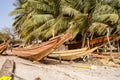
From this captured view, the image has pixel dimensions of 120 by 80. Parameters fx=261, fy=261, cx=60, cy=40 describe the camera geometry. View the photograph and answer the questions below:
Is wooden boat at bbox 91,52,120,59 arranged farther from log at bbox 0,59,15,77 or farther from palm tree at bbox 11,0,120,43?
log at bbox 0,59,15,77

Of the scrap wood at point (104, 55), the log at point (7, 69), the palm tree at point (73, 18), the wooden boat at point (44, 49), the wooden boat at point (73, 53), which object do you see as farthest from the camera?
the palm tree at point (73, 18)

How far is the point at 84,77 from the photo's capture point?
11.6 metres

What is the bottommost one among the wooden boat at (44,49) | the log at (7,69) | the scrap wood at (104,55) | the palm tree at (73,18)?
the scrap wood at (104,55)

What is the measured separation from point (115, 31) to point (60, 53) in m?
4.95

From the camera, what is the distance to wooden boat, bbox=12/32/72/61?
1506 cm

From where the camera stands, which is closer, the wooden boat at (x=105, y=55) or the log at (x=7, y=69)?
the log at (x=7, y=69)

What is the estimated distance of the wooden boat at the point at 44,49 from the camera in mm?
15062

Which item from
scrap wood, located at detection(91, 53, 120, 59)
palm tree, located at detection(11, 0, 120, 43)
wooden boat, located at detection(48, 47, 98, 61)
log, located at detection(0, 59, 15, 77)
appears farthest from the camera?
palm tree, located at detection(11, 0, 120, 43)

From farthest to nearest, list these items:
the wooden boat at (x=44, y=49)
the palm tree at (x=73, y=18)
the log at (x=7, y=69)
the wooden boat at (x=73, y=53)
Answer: the palm tree at (x=73, y=18)
the wooden boat at (x=73, y=53)
the wooden boat at (x=44, y=49)
the log at (x=7, y=69)

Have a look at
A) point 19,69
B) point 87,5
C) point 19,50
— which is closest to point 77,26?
point 87,5

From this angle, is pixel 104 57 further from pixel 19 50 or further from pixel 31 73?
pixel 31 73

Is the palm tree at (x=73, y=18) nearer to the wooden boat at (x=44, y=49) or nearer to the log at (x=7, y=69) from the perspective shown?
the wooden boat at (x=44, y=49)

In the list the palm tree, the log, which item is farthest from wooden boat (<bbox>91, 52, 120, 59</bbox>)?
the log

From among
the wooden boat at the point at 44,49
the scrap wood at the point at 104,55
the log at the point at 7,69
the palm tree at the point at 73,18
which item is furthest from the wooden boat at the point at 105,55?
the log at the point at 7,69
